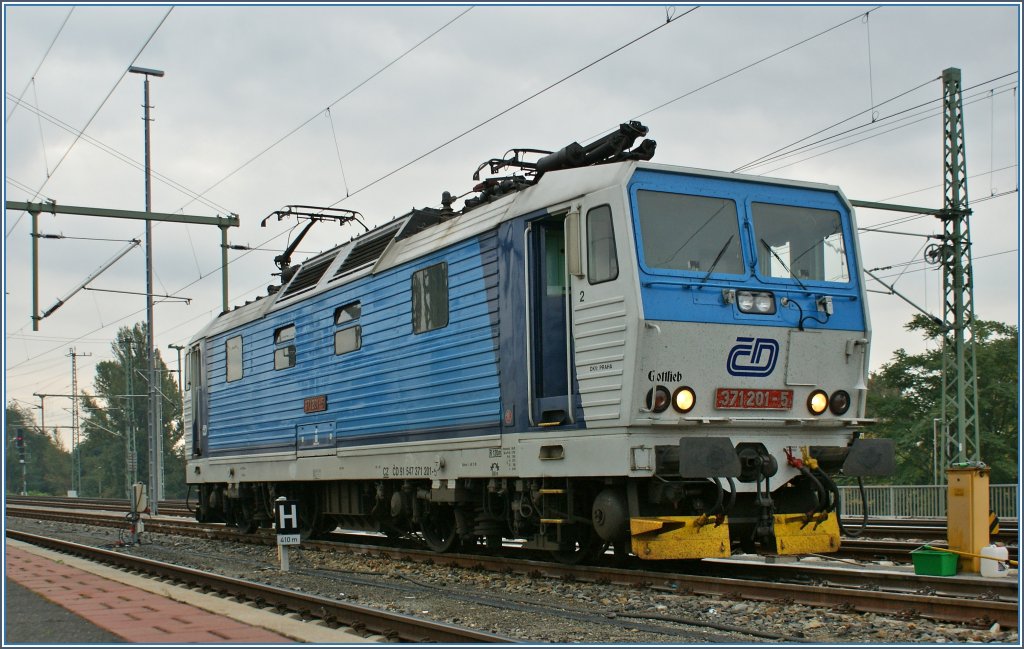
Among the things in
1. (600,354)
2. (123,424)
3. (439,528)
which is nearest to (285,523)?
(439,528)

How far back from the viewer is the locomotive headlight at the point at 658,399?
30.7ft

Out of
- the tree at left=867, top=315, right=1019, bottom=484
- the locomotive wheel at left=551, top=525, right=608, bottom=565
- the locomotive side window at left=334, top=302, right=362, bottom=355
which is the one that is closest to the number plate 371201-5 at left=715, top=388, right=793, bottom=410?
the locomotive wheel at left=551, top=525, right=608, bottom=565

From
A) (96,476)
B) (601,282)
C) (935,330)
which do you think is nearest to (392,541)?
(601,282)

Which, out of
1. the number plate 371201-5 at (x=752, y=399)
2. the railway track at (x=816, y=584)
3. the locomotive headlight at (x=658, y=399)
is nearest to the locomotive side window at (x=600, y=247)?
the locomotive headlight at (x=658, y=399)

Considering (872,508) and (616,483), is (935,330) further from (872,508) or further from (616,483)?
(616,483)

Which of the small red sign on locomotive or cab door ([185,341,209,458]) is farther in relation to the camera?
cab door ([185,341,209,458])

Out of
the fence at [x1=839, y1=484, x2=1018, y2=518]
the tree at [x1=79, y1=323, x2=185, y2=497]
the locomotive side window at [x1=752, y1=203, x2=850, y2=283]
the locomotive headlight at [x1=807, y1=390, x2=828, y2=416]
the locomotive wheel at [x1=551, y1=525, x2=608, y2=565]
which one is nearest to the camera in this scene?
the locomotive headlight at [x1=807, y1=390, x2=828, y2=416]

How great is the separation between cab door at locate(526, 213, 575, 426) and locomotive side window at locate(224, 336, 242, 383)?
28.9 ft

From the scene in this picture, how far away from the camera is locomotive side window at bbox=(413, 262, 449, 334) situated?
11961 mm

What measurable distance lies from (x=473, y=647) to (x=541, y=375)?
165 inches

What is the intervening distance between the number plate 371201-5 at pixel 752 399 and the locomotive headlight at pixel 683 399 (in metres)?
0.29

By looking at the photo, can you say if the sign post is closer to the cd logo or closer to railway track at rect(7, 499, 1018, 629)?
railway track at rect(7, 499, 1018, 629)

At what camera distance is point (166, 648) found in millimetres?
6609

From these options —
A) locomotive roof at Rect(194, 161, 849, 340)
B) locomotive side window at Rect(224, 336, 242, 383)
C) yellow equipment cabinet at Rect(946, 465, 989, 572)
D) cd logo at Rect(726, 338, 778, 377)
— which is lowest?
yellow equipment cabinet at Rect(946, 465, 989, 572)
